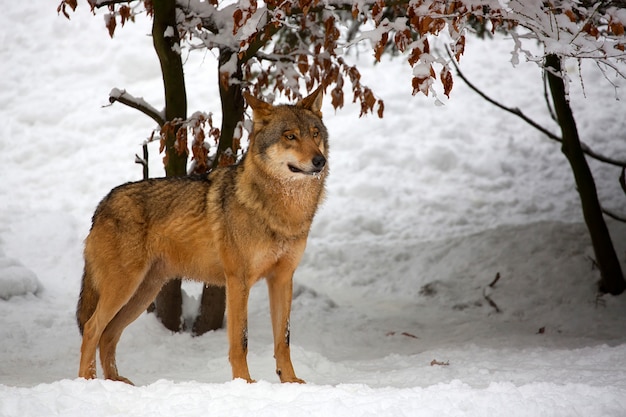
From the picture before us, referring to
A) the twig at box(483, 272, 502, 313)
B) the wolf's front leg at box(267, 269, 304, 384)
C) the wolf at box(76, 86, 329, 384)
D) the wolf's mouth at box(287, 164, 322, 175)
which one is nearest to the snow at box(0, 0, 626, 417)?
the twig at box(483, 272, 502, 313)

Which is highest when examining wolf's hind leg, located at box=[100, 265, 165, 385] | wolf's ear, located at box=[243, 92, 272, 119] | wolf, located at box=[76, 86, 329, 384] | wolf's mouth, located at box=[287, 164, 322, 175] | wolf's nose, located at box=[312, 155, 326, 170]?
wolf's ear, located at box=[243, 92, 272, 119]

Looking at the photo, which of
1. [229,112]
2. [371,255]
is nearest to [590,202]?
[371,255]

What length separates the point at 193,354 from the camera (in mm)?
6879

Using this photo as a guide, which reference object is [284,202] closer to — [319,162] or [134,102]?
[319,162]

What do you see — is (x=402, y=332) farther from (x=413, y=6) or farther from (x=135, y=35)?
(x=135, y=35)

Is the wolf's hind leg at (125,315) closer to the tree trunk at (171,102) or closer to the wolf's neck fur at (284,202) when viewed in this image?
the wolf's neck fur at (284,202)

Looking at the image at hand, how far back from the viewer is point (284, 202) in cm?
525

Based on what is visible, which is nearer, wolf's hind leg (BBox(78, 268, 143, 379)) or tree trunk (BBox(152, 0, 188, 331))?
wolf's hind leg (BBox(78, 268, 143, 379))

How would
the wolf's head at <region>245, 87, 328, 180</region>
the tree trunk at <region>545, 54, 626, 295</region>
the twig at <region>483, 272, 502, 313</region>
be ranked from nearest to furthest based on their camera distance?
the wolf's head at <region>245, 87, 328, 180</region> < the tree trunk at <region>545, 54, 626, 295</region> < the twig at <region>483, 272, 502, 313</region>

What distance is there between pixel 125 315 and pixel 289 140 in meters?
2.12

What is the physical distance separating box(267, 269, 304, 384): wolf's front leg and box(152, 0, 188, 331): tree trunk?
2052 millimetres

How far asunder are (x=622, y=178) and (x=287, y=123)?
205 inches

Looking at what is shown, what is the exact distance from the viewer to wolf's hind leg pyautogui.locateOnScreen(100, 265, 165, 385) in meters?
5.75

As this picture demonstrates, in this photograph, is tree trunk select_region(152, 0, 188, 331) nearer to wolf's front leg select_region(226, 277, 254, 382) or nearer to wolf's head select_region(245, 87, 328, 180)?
wolf's head select_region(245, 87, 328, 180)
